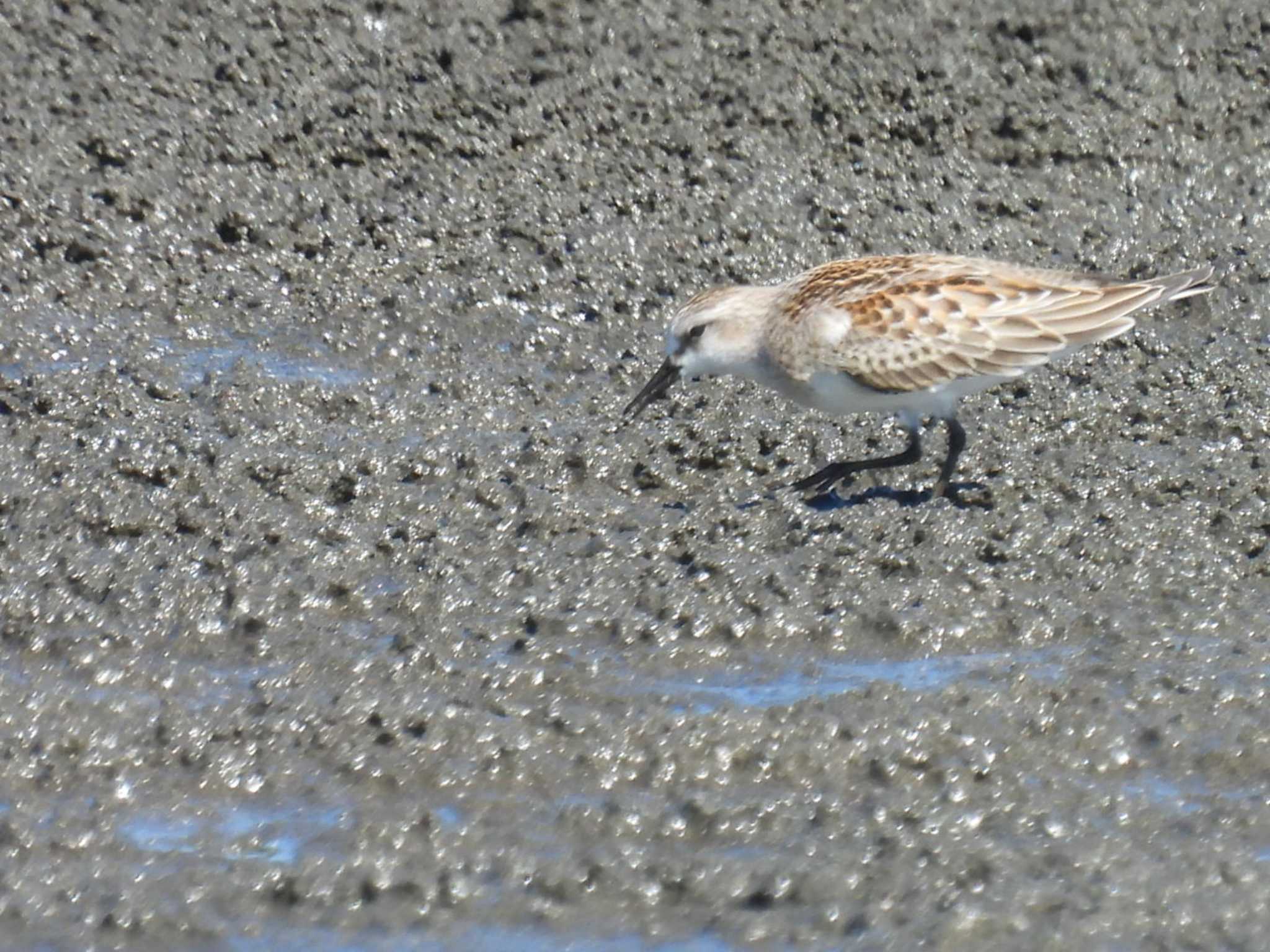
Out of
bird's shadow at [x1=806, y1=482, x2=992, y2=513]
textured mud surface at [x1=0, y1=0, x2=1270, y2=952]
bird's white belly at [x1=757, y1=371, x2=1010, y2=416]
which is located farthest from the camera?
bird's white belly at [x1=757, y1=371, x2=1010, y2=416]

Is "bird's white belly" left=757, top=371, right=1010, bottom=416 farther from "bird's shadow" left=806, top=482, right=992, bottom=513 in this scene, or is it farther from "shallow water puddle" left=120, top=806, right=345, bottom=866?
"shallow water puddle" left=120, top=806, right=345, bottom=866

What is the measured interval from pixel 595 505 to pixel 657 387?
0.68 meters

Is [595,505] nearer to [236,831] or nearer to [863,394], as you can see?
[863,394]

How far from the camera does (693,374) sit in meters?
7.14

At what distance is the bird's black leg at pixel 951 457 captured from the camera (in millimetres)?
6793

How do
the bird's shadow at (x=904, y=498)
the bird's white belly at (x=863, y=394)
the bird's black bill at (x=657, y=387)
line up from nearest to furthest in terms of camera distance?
the bird's shadow at (x=904, y=498) → the bird's white belly at (x=863, y=394) → the bird's black bill at (x=657, y=387)

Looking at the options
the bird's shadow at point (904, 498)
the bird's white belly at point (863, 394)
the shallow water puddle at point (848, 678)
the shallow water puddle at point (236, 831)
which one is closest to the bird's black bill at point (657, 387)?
the bird's white belly at point (863, 394)

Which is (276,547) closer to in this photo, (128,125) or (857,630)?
(857,630)

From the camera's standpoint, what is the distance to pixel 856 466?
6.88 metres

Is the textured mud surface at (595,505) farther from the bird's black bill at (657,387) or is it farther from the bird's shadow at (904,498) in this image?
the bird's black bill at (657,387)

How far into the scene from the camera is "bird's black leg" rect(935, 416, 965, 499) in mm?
6793

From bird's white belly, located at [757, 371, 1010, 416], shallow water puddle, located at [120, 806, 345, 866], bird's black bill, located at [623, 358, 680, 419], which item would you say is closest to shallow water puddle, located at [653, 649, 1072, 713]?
shallow water puddle, located at [120, 806, 345, 866]

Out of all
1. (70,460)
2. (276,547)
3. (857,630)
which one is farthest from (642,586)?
(70,460)

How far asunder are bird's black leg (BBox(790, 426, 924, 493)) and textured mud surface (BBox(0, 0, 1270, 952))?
0.30 ft
